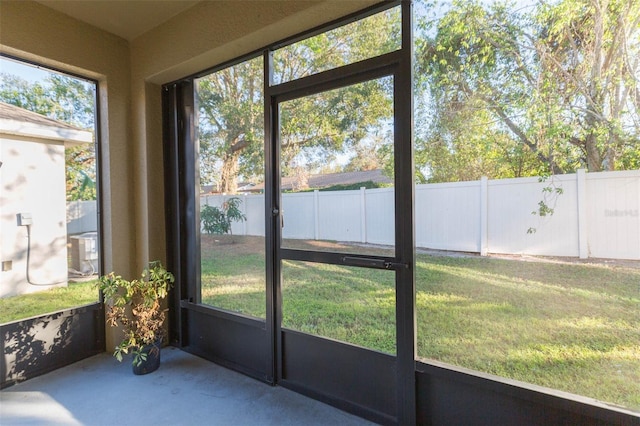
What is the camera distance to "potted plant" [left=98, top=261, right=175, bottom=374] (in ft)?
7.22

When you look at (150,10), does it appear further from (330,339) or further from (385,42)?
(330,339)

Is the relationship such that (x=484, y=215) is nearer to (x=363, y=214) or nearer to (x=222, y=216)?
(x=363, y=214)

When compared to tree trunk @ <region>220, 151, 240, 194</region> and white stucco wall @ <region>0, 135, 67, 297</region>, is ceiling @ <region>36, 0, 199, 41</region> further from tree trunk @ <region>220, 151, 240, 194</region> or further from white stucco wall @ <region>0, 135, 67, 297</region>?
tree trunk @ <region>220, 151, 240, 194</region>

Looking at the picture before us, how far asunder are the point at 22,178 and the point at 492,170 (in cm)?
300

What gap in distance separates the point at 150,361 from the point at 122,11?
8.22 feet

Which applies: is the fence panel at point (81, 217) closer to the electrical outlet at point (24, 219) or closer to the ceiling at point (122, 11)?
the electrical outlet at point (24, 219)

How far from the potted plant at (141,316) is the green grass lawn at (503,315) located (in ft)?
3.39

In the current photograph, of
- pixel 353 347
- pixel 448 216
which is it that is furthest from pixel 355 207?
pixel 353 347

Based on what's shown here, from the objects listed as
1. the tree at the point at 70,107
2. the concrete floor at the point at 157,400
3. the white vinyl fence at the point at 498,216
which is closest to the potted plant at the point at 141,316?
the concrete floor at the point at 157,400

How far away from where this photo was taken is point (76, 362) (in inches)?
93.5

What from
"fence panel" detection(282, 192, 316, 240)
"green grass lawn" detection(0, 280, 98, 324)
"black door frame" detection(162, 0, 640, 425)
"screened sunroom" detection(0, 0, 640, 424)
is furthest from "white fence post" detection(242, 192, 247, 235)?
"green grass lawn" detection(0, 280, 98, 324)

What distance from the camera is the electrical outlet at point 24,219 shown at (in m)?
2.21

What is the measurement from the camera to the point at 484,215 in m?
1.48

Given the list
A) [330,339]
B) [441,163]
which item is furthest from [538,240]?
[330,339]
